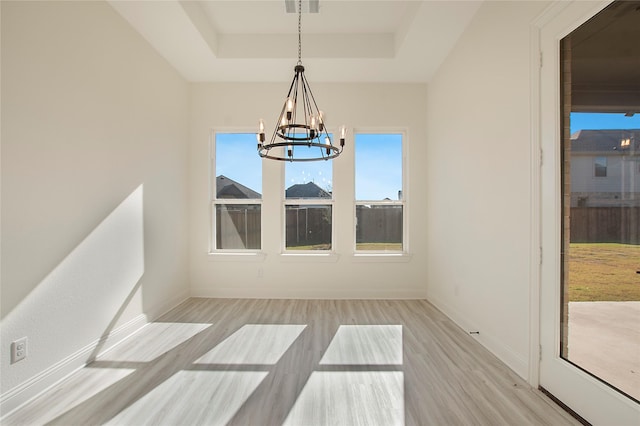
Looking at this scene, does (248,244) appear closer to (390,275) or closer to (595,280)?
(390,275)

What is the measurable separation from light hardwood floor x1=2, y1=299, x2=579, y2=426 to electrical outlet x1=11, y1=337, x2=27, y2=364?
32 cm

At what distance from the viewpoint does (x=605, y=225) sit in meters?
1.59

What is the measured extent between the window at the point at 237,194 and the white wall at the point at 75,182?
0.90m

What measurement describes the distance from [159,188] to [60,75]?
4.70ft

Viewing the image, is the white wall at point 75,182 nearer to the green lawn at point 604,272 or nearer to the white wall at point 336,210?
the white wall at point 336,210

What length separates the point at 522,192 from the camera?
206 centimetres

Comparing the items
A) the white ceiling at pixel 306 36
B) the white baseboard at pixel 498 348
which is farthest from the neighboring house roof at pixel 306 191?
the white baseboard at pixel 498 348

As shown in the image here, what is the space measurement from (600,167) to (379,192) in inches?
101

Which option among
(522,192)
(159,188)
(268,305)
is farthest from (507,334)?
(159,188)

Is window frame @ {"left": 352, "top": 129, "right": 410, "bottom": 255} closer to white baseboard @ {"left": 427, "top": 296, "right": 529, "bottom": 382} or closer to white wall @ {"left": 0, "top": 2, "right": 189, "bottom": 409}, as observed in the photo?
white baseboard @ {"left": 427, "top": 296, "right": 529, "bottom": 382}

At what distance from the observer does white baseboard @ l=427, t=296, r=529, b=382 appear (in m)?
2.04

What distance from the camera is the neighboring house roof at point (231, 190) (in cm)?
407

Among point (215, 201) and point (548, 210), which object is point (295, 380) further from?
point (215, 201)

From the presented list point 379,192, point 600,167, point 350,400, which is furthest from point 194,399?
point 379,192
